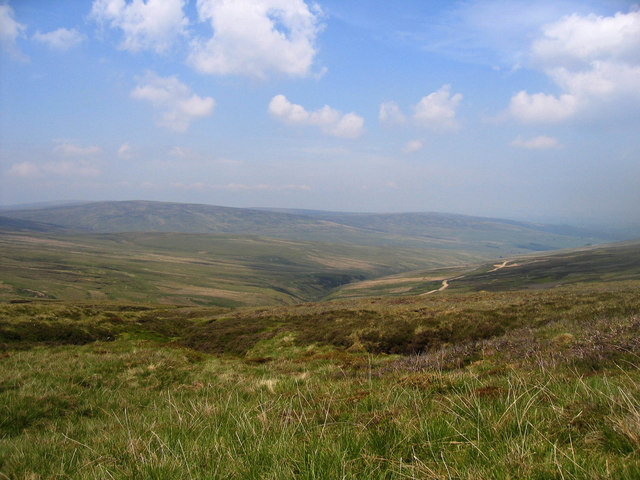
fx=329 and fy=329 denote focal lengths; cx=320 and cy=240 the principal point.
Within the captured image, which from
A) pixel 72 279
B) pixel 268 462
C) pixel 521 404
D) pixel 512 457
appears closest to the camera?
pixel 512 457

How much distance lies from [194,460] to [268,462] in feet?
2.38

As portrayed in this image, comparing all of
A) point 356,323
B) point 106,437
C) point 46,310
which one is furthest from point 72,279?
point 106,437

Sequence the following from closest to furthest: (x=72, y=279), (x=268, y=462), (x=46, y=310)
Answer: (x=268, y=462) → (x=46, y=310) → (x=72, y=279)

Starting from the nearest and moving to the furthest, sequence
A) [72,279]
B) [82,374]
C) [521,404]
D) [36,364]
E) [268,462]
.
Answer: [268,462]
[521,404]
[82,374]
[36,364]
[72,279]

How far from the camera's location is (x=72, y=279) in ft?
505

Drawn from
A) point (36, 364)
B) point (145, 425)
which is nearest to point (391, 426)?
point (145, 425)

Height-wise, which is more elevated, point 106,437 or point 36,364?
point 106,437

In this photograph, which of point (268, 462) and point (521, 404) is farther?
point (521, 404)

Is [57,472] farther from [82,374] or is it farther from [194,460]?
[82,374]

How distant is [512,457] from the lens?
7.77ft

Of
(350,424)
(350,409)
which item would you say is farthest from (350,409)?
(350,424)

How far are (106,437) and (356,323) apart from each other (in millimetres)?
21725

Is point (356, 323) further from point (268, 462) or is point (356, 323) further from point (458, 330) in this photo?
point (268, 462)

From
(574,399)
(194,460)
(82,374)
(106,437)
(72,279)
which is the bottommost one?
(72,279)
